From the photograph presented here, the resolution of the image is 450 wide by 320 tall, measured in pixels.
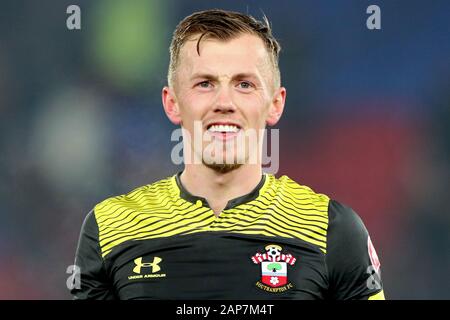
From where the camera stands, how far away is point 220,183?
363 centimetres

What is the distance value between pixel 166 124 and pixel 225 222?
2.71m

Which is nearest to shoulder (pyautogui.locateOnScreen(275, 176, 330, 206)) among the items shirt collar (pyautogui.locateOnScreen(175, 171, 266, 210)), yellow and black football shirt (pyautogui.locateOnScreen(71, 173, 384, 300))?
yellow and black football shirt (pyautogui.locateOnScreen(71, 173, 384, 300))

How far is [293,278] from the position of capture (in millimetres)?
3451

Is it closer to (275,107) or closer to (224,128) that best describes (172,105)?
(224,128)

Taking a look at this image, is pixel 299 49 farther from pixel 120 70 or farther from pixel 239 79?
pixel 239 79

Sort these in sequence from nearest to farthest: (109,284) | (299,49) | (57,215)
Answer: (109,284) → (57,215) → (299,49)

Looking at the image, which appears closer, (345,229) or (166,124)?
(345,229)

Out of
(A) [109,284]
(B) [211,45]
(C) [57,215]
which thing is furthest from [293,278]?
(C) [57,215]

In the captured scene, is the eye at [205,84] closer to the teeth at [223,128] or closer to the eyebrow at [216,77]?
the eyebrow at [216,77]

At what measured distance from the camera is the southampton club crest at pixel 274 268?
3.43m

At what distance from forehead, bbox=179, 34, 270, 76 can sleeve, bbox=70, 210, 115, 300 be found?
0.89 m

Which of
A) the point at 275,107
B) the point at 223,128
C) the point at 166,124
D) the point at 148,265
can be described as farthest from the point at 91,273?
the point at 166,124

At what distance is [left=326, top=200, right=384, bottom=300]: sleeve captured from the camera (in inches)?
139
